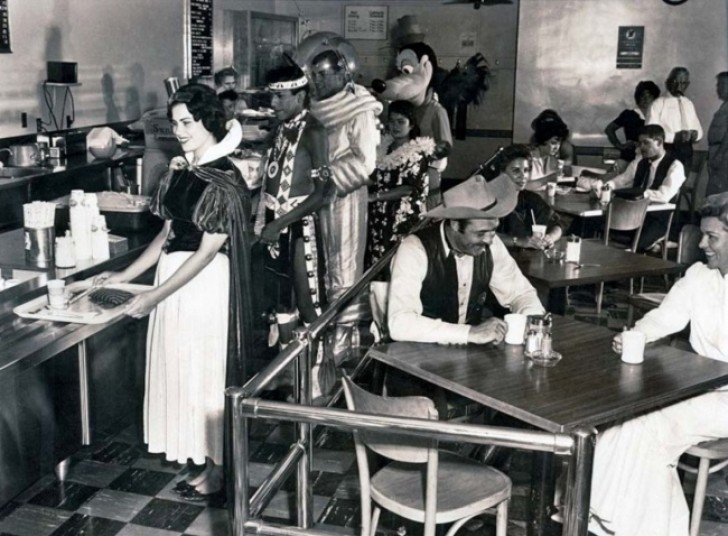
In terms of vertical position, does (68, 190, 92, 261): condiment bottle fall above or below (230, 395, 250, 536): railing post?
above

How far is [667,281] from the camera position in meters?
7.56

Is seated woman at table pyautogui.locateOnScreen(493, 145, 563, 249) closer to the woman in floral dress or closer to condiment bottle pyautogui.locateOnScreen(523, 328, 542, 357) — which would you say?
the woman in floral dress

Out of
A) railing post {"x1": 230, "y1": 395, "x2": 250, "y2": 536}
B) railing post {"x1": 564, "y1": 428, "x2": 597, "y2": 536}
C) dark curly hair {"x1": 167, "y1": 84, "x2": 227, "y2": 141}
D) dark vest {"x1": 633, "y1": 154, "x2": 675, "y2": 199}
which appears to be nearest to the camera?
railing post {"x1": 564, "y1": 428, "x2": 597, "y2": 536}

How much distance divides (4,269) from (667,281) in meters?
5.55

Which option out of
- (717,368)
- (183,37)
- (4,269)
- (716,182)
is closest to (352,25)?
(183,37)

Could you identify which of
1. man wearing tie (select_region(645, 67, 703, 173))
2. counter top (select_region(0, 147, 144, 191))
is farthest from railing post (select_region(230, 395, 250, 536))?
man wearing tie (select_region(645, 67, 703, 173))

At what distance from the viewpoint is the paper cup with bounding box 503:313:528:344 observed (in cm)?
330

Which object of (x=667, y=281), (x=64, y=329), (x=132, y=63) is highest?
(x=132, y=63)

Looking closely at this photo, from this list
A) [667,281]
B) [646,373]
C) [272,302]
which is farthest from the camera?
[667,281]

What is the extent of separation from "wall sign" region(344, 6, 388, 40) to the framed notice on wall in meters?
3.04

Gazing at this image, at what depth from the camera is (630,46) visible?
38.0 ft

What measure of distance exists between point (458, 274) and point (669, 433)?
1.04 metres

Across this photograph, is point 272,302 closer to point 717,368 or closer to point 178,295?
point 178,295

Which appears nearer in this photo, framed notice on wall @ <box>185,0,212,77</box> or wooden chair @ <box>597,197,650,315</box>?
wooden chair @ <box>597,197,650,315</box>
